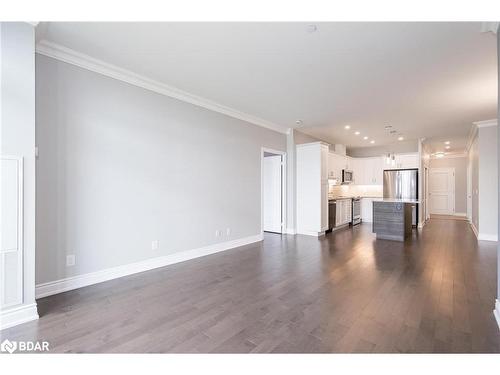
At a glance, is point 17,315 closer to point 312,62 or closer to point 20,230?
point 20,230

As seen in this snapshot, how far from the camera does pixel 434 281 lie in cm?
328

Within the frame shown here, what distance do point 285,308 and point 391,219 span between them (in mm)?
4535

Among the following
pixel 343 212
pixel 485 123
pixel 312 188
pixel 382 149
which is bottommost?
pixel 343 212

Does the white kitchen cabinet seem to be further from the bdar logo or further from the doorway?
the bdar logo

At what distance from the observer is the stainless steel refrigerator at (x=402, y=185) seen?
7773mm

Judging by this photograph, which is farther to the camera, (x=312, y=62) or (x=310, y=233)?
(x=310, y=233)

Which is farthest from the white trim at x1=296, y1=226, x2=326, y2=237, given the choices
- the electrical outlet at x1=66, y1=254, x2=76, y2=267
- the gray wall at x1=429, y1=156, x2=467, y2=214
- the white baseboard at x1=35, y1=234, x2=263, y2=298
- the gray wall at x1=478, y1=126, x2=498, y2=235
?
the gray wall at x1=429, y1=156, x2=467, y2=214

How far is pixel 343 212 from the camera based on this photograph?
7762mm

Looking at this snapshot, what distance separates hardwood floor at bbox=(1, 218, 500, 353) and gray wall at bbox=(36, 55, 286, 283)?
0.51 m

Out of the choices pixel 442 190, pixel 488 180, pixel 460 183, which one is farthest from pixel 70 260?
pixel 460 183

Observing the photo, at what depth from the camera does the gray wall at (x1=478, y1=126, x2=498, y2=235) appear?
19.0ft

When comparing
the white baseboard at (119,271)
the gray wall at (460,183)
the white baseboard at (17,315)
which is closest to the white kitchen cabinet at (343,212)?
the white baseboard at (119,271)

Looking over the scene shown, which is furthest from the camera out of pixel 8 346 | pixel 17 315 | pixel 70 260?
pixel 70 260
